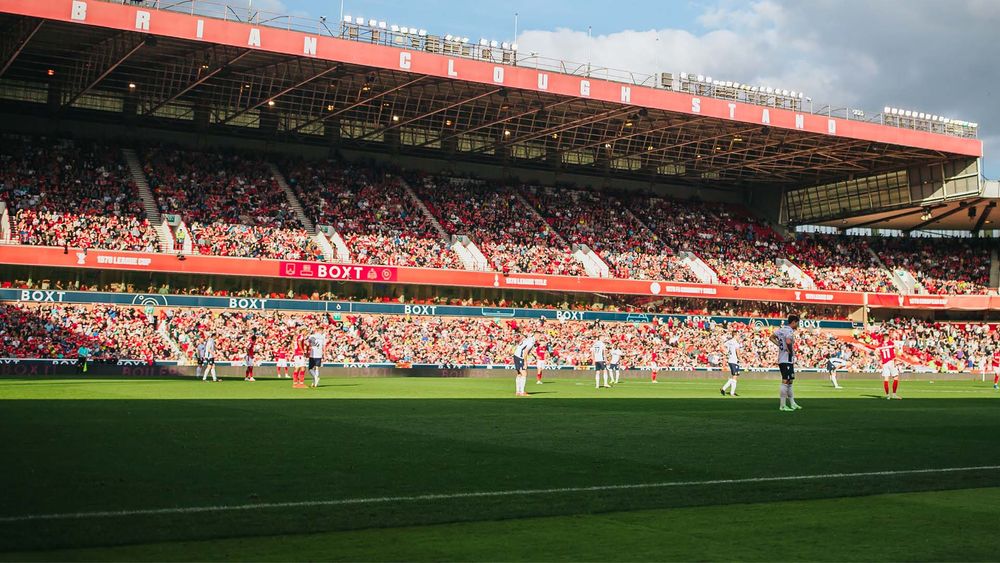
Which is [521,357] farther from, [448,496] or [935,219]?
[935,219]

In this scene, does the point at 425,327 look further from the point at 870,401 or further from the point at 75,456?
the point at 75,456

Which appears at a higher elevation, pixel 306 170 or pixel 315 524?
pixel 306 170

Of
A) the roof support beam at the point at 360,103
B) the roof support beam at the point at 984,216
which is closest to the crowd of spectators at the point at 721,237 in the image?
the roof support beam at the point at 984,216

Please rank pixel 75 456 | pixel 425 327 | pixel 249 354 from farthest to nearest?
pixel 425 327 → pixel 249 354 → pixel 75 456

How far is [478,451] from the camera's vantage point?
48.2 feet

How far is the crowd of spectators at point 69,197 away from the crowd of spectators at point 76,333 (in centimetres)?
369

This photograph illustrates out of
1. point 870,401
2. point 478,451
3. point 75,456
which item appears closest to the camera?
point 75,456

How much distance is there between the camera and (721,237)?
75750mm

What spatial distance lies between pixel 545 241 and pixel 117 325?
96.9 feet

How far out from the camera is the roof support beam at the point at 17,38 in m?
43.1

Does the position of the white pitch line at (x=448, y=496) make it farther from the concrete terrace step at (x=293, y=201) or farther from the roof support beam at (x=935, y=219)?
the roof support beam at (x=935, y=219)

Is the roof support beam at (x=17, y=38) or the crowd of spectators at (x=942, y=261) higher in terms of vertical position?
the roof support beam at (x=17, y=38)

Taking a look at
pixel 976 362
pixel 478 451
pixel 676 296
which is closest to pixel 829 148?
pixel 676 296

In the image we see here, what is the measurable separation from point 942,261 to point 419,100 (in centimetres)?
4911
